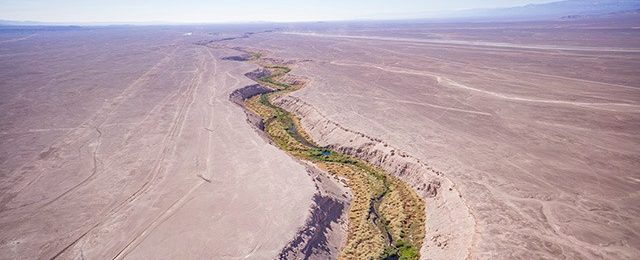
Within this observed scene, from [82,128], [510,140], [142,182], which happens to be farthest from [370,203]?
[82,128]

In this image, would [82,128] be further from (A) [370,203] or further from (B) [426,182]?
(B) [426,182]

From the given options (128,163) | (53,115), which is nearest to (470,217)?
(128,163)

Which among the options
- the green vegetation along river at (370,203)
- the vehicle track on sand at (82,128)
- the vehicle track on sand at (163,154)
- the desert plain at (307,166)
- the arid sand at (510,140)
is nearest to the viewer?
the arid sand at (510,140)

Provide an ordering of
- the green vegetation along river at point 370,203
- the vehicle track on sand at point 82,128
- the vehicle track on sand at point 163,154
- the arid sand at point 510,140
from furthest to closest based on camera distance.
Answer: the vehicle track on sand at point 82,128
the vehicle track on sand at point 163,154
the green vegetation along river at point 370,203
the arid sand at point 510,140

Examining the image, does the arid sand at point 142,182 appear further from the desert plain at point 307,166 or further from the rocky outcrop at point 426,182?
the rocky outcrop at point 426,182

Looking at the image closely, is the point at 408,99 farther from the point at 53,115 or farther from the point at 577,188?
the point at 53,115

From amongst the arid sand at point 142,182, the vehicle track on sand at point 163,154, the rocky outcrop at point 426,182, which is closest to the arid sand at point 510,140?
the rocky outcrop at point 426,182
